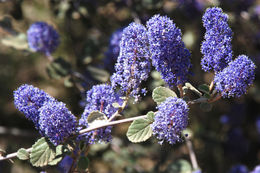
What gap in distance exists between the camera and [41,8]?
4.62 meters

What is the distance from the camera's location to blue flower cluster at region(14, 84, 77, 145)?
168cm

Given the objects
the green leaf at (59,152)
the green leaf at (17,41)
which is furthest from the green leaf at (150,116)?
Answer: the green leaf at (17,41)

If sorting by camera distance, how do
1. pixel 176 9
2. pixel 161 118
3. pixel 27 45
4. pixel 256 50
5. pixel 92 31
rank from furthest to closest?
1. pixel 92 31
2. pixel 256 50
3. pixel 176 9
4. pixel 27 45
5. pixel 161 118

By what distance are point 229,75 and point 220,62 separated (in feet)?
0.41

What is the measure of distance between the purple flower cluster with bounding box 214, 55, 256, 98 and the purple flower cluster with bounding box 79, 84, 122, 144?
59cm

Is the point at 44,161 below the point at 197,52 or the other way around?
below

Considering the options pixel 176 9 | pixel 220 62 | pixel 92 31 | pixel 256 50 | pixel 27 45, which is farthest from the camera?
pixel 92 31

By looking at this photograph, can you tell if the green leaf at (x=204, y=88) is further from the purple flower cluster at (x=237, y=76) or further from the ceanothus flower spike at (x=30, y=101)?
the ceanothus flower spike at (x=30, y=101)

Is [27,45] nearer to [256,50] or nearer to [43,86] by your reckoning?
[43,86]

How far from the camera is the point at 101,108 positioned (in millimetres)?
1886

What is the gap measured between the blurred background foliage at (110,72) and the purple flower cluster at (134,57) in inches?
39.1

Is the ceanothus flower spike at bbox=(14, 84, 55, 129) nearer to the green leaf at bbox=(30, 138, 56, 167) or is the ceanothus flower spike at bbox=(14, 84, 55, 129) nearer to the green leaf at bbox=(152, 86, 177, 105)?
the green leaf at bbox=(30, 138, 56, 167)

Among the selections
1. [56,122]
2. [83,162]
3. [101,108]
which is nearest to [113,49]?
[101,108]

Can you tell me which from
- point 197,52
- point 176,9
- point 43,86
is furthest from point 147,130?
point 43,86
